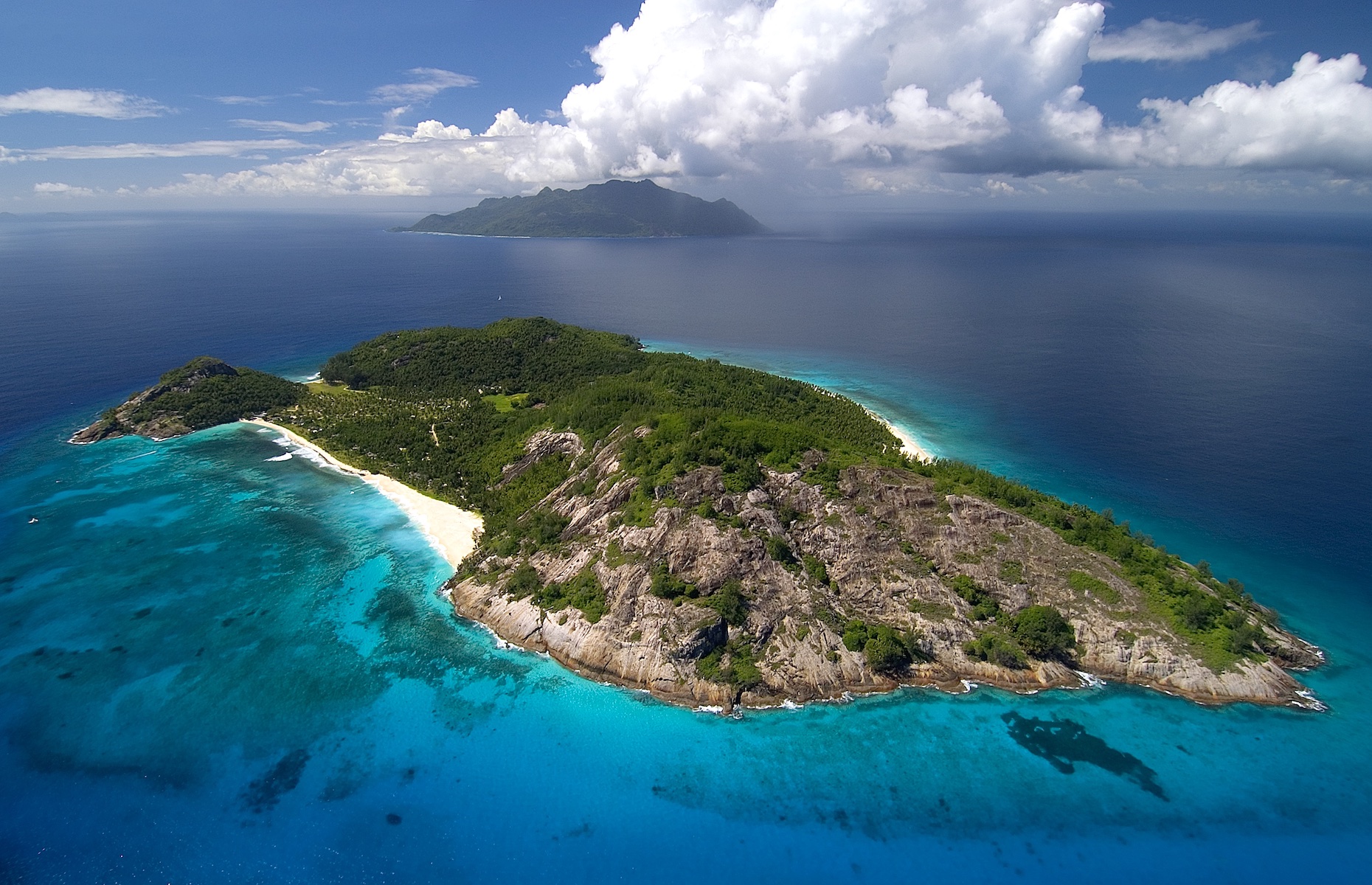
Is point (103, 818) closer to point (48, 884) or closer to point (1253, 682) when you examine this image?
point (48, 884)

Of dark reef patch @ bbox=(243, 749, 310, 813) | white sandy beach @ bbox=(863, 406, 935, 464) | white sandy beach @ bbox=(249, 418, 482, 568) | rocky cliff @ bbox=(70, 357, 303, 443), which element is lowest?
dark reef patch @ bbox=(243, 749, 310, 813)

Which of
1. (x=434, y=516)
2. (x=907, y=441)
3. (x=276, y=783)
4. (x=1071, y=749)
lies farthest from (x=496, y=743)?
(x=907, y=441)

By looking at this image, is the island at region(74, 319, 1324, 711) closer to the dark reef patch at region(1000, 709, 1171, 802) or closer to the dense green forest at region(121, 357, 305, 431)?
the dark reef patch at region(1000, 709, 1171, 802)

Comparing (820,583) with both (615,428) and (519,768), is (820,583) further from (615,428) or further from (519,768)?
(615,428)

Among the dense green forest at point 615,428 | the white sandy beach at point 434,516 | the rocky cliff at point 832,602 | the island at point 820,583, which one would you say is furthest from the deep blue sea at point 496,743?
the dense green forest at point 615,428

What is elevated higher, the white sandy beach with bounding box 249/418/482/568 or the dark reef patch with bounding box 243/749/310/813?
the white sandy beach with bounding box 249/418/482/568

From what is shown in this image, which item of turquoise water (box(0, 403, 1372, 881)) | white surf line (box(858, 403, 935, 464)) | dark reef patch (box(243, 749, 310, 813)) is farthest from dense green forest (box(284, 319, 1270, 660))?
dark reef patch (box(243, 749, 310, 813))

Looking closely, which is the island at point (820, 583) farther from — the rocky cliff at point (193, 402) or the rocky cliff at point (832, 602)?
the rocky cliff at point (193, 402)
